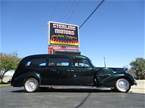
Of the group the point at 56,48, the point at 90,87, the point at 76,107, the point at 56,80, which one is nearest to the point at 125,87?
the point at 90,87

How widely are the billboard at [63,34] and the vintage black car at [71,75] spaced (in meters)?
15.4

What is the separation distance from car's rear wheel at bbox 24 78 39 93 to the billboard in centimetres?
1555

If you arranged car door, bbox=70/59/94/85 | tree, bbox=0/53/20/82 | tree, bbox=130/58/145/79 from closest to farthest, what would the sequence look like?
car door, bbox=70/59/94/85 → tree, bbox=0/53/20/82 → tree, bbox=130/58/145/79

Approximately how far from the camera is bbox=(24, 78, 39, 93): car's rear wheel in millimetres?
16141

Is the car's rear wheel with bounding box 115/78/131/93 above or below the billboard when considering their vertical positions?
below

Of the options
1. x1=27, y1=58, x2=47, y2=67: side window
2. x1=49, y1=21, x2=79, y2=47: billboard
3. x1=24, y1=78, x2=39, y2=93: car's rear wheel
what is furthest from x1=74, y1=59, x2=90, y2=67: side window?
x1=49, y1=21, x2=79, y2=47: billboard

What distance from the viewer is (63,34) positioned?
32.6 meters

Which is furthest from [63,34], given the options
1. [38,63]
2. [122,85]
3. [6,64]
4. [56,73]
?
[6,64]

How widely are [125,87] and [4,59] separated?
4800cm

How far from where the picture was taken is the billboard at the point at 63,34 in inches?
1257

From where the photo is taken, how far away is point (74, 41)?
33.3 meters

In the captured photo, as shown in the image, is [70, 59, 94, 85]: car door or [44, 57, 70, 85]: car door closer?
[70, 59, 94, 85]: car door

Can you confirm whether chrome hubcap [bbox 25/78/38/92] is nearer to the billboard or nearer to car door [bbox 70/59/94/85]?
car door [bbox 70/59/94/85]

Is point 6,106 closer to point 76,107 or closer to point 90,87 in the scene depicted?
point 76,107
